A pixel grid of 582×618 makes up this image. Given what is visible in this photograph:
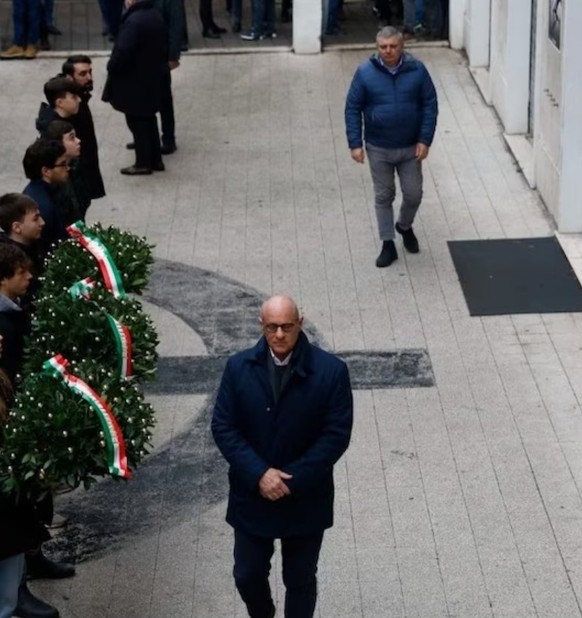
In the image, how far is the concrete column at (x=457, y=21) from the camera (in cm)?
1925

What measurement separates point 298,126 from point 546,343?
6.32 m

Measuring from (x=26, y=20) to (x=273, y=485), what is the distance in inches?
541

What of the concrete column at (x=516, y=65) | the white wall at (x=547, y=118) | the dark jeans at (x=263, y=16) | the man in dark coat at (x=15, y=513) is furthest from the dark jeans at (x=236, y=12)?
the man in dark coat at (x=15, y=513)

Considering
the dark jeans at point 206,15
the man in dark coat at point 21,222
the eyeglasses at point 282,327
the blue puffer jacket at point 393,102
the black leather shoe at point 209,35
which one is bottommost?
the black leather shoe at point 209,35

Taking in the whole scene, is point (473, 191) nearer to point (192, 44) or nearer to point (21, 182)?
point (21, 182)

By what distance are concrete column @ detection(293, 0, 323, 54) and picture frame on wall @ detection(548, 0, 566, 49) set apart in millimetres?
6074

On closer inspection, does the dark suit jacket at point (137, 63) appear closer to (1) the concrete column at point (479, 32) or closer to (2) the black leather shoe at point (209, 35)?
(1) the concrete column at point (479, 32)

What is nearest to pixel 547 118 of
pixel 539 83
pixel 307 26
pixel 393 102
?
pixel 539 83

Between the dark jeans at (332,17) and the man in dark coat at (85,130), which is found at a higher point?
the man in dark coat at (85,130)

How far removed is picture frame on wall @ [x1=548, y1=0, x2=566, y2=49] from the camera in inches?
521

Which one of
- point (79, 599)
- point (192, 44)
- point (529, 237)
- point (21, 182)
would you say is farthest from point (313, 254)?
point (192, 44)

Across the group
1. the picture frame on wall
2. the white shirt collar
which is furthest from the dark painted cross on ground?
the picture frame on wall

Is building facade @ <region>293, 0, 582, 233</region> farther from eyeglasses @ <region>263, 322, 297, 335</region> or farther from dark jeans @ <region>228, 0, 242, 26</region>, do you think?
eyeglasses @ <region>263, 322, 297, 335</region>

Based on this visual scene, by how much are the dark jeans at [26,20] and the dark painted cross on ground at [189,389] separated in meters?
7.42
